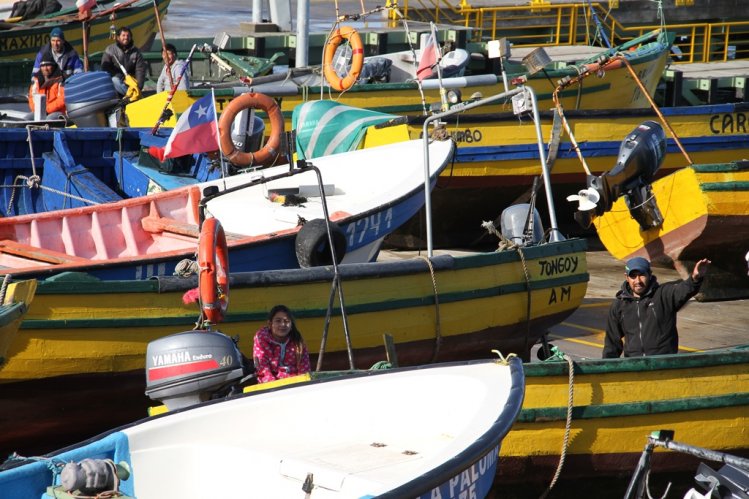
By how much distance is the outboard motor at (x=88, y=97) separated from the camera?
14875mm

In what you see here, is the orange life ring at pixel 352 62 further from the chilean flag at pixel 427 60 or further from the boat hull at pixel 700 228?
the boat hull at pixel 700 228

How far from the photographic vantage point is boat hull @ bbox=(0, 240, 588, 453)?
851 cm

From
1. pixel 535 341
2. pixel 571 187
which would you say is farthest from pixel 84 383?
pixel 571 187

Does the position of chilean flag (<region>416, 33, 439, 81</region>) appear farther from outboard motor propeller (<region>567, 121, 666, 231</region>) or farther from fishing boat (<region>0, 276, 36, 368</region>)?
fishing boat (<region>0, 276, 36, 368</region>)

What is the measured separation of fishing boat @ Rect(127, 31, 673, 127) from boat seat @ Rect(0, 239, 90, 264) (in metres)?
4.99

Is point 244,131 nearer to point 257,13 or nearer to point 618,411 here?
point 618,411

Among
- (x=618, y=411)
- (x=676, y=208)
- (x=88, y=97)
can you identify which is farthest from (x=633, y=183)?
(x=88, y=97)

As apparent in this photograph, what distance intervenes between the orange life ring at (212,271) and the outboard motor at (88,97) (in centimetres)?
739

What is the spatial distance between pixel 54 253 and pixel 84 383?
1593 millimetres

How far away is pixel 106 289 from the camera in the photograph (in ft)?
28.0

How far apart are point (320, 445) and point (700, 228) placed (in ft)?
22.2

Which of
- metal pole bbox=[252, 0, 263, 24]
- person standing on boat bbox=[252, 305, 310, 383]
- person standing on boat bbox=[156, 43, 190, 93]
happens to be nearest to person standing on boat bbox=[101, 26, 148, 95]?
person standing on boat bbox=[156, 43, 190, 93]

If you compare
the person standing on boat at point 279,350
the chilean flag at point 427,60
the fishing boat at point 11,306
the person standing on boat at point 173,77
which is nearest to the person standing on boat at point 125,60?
the person standing on boat at point 173,77

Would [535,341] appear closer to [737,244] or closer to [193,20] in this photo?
[737,244]
